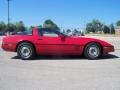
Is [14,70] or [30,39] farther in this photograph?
[30,39]

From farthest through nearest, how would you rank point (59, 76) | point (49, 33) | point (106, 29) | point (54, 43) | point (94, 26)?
point (94, 26) → point (106, 29) → point (49, 33) → point (54, 43) → point (59, 76)

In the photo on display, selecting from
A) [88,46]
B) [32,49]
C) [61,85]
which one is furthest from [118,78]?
[32,49]

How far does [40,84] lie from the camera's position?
641cm

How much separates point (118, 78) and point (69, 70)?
1627mm

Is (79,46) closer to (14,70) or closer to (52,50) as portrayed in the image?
(52,50)

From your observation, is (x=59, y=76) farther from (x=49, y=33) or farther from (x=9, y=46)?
(x=9, y=46)

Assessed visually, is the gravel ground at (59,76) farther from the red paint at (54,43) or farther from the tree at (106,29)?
the tree at (106,29)

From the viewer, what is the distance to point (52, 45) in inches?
421

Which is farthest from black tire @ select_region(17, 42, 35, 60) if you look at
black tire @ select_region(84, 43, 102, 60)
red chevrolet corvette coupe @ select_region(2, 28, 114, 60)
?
black tire @ select_region(84, 43, 102, 60)

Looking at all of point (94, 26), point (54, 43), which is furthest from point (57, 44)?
point (94, 26)

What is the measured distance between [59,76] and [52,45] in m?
3.46

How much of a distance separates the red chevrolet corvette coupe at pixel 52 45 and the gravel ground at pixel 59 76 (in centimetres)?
113

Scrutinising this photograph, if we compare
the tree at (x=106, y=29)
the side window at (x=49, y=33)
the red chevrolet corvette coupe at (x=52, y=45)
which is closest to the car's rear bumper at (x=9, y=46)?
the red chevrolet corvette coupe at (x=52, y=45)

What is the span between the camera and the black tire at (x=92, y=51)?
35.3 ft
